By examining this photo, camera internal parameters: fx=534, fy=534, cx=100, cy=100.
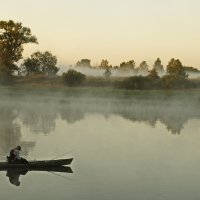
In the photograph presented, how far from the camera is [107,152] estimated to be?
40.4m

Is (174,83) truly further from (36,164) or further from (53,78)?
(36,164)

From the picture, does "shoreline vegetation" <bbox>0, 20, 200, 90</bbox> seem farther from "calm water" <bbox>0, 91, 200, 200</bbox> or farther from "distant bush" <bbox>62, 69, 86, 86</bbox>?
"calm water" <bbox>0, 91, 200, 200</bbox>

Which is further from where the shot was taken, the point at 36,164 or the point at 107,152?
the point at 107,152

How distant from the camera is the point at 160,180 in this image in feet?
101

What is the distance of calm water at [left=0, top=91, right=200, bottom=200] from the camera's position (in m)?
28.0

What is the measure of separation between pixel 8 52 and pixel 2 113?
53011mm

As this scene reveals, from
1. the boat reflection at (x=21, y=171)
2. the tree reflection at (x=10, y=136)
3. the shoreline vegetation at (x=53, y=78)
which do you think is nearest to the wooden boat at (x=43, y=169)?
the boat reflection at (x=21, y=171)

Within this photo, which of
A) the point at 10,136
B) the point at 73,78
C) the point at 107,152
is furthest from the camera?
the point at 73,78

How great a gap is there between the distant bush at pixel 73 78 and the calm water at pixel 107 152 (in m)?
40.8

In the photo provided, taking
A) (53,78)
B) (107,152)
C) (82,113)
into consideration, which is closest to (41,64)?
(53,78)

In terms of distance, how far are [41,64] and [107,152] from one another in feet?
353

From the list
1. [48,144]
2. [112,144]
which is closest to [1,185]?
[48,144]

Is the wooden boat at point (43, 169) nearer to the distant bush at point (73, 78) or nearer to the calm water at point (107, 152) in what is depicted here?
the calm water at point (107, 152)

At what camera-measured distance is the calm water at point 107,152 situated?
1102 inches
